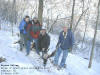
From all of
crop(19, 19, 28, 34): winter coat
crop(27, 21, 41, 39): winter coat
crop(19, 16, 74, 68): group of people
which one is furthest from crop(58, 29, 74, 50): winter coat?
crop(19, 19, 28, 34): winter coat

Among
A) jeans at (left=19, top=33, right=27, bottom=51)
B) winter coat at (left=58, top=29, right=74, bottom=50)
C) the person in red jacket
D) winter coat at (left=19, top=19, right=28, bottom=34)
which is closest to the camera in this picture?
winter coat at (left=58, top=29, right=74, bottom=50)

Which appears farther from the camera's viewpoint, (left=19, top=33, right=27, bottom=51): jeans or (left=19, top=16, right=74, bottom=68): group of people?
(left=19, top=33, right=27, bottom=51): jeans

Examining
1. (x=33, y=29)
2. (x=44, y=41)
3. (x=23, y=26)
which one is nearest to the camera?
(x=44, y=41)

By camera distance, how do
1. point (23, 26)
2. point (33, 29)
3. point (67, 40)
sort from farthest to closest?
point (23, 26) → point (33, 29) → point (67, 40)

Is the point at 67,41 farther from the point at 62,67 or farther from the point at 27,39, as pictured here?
the point at 27,39

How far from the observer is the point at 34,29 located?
7.55m

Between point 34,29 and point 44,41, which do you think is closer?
point 44,41

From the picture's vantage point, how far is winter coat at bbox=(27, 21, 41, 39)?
24.6 feet

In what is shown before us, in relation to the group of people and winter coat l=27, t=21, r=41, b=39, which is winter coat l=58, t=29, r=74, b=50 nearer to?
the group of people

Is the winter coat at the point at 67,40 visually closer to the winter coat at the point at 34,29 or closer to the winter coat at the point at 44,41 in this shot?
the winter coat at the point at 44,41

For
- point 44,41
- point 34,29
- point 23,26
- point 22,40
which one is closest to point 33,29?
point 34,29

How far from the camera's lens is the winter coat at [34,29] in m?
7.50

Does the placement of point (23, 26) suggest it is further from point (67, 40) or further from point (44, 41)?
point (67, 40)

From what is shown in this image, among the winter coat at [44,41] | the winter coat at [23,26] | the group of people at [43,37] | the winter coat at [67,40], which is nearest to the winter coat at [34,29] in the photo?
the group of people at [43,37]
